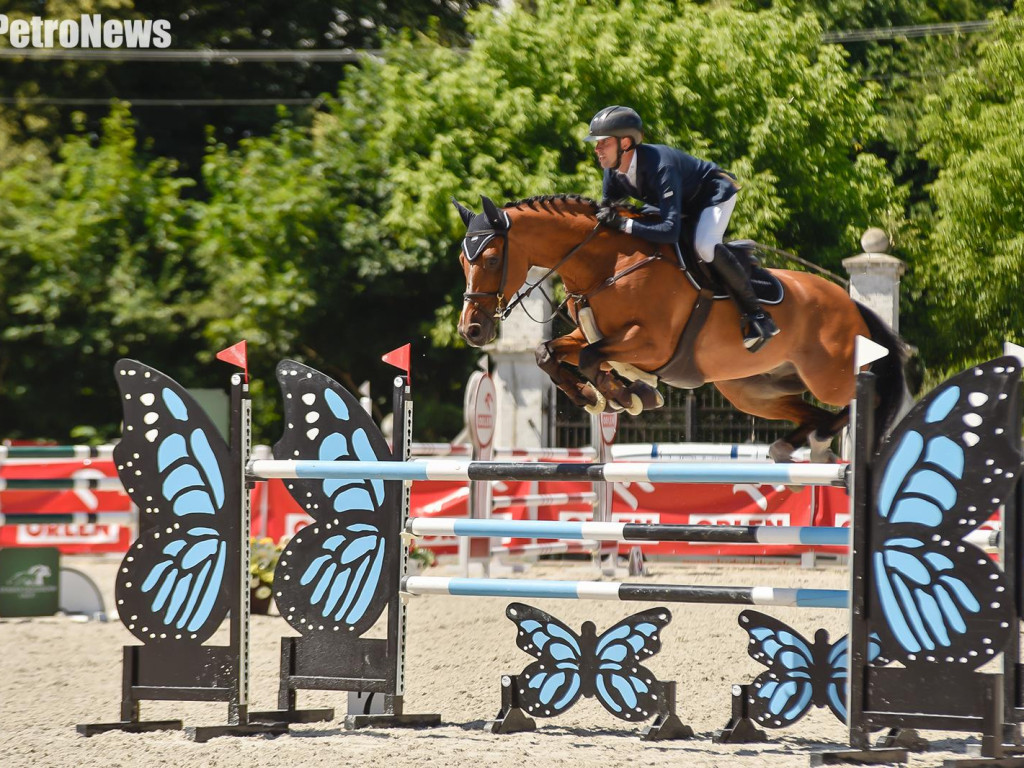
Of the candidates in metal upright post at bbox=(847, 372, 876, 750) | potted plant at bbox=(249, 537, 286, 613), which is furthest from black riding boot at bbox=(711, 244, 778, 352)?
potted plant at bbox=(249, 537, 286, 613)

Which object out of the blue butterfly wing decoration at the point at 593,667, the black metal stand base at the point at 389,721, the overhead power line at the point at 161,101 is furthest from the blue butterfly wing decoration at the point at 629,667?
the overhead power line at the point at 161,101

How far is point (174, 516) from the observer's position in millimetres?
4406

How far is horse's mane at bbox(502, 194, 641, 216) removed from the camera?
15.1 ft

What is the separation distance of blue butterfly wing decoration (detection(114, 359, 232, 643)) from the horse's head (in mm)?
977

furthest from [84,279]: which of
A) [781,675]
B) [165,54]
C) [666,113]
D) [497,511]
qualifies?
[781,675]

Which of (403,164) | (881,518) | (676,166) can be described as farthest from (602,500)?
(403,164)

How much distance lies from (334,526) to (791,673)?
1.65 metres

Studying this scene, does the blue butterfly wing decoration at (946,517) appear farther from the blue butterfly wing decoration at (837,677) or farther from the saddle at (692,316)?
the saddle at (692,316)

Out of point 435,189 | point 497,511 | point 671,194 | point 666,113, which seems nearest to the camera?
point 671,194

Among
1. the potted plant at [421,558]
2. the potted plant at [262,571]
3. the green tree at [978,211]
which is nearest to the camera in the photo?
the potted plant at [262,571]

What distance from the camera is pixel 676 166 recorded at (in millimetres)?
4539

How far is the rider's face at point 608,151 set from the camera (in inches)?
176

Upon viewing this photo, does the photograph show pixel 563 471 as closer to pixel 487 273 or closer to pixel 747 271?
pixel 487 273

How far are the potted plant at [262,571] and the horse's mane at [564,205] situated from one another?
391 cm
